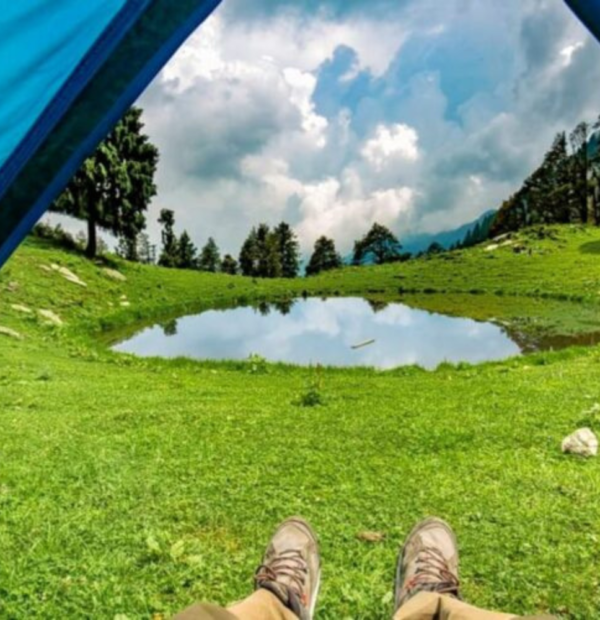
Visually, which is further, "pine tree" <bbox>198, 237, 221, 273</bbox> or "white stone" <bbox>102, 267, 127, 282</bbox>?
"pine tree" <bbox>198, 237, 221, 273</bbox>

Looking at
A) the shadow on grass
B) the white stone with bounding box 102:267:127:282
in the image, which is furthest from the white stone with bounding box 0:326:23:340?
the shadow on grass

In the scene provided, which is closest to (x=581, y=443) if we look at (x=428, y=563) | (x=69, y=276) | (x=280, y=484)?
(x=280, y=484)

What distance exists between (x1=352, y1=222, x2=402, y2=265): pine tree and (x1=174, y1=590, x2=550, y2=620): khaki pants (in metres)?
93.2

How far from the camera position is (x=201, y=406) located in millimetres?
9359

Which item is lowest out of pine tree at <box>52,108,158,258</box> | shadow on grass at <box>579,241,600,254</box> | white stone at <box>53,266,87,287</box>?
white stone at <box>53,266,87,287</box>

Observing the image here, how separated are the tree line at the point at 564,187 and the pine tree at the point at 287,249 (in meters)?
33.7

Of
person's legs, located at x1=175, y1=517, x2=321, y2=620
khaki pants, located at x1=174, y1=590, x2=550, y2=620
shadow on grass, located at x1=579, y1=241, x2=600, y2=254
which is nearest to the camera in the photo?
khaki pants, located at x1=174, y1=590, x2=550, y2=620

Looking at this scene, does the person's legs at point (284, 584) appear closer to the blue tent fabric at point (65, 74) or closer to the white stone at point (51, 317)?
the blue tent fabric at point (65, 74)

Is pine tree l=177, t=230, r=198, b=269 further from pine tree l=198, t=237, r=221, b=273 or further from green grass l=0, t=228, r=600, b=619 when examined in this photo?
green grass l=0, t=228, r=600, b=619

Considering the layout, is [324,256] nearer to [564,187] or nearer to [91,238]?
[564,187]

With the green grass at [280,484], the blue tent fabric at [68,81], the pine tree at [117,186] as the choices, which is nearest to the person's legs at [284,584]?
the green grass at [280,484]

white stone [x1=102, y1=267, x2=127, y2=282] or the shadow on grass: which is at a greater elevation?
the shadow on grass

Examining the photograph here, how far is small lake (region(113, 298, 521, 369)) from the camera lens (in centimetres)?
2153

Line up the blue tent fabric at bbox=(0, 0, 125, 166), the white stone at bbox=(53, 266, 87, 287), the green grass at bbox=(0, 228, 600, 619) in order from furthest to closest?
the white stone at bbox=(53, 266, 87, 287), the green grass at bbox=(0, 228, 600, 619), the blue tent fabric at bbox=(0, 0, 125, 166)
